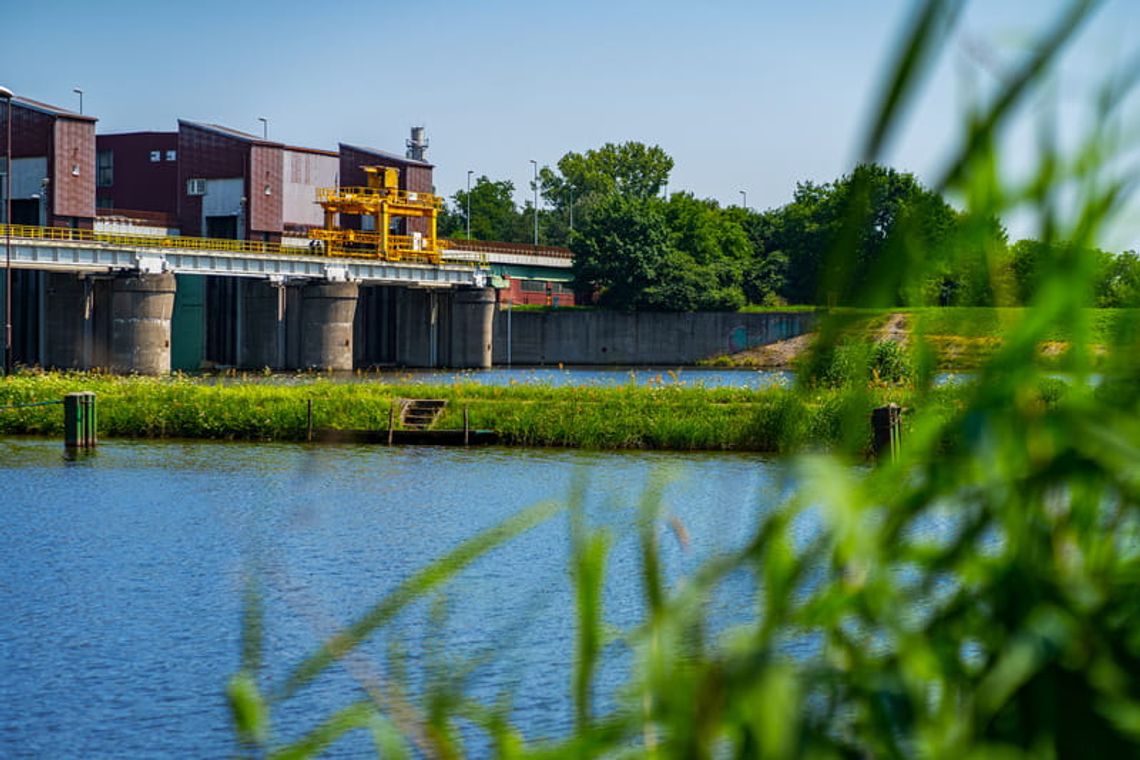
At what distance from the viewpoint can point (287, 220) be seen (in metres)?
85.1

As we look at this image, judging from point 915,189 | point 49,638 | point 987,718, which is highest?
point 915,189

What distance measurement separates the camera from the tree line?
1368 mm

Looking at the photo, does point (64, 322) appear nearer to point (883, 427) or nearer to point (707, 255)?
point (707, 255)

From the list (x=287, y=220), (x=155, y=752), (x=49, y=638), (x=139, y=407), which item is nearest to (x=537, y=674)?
(x=155, y=752)

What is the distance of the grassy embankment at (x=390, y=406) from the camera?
106 feet

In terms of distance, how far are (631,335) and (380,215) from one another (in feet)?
63.3

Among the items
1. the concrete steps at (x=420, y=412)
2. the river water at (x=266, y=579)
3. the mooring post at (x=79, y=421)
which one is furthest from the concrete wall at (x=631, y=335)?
the mooring post at (x=79, y=421)

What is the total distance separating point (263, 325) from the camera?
77250mm

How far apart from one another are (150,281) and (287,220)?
22113 millimetres

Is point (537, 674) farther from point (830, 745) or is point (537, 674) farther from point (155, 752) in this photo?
point (830, 745)

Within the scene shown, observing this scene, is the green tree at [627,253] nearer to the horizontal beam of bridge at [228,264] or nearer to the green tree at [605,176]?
the horizontal beam of bridge at [228,264]

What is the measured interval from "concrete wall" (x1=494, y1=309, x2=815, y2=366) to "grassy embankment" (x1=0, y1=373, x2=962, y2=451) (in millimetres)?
53425

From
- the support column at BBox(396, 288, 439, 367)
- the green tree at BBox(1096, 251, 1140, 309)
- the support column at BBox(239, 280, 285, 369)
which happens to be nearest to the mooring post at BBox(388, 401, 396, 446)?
the green tree at BBox(1096, 251, 1140, 309)

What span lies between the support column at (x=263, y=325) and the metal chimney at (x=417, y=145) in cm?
1886
